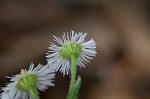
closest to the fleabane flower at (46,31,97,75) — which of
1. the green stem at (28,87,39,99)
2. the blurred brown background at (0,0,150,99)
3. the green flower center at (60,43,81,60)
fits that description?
the green flower center at (60,43,81,60)

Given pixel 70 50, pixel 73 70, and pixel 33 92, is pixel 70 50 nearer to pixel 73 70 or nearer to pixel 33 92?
pixel 73 70

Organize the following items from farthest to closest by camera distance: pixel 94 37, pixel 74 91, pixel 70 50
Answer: pixel 94 37
pixel 70 50
pixel 74 91

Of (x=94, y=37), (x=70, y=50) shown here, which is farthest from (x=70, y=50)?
(x=94, y=37)

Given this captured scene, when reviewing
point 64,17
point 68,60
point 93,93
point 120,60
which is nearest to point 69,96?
point 68,60

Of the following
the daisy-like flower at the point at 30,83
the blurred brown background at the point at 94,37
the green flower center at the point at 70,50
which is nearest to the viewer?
the daisy-like flower at the point at 30,83

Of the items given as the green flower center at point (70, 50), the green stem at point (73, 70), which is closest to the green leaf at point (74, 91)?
the green stem at point (73, 70)

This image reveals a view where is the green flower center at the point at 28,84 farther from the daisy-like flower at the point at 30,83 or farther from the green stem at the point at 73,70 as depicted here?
the green stem at the point at 73,70

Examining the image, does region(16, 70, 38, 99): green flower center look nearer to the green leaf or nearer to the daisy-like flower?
the daisy-like flower
